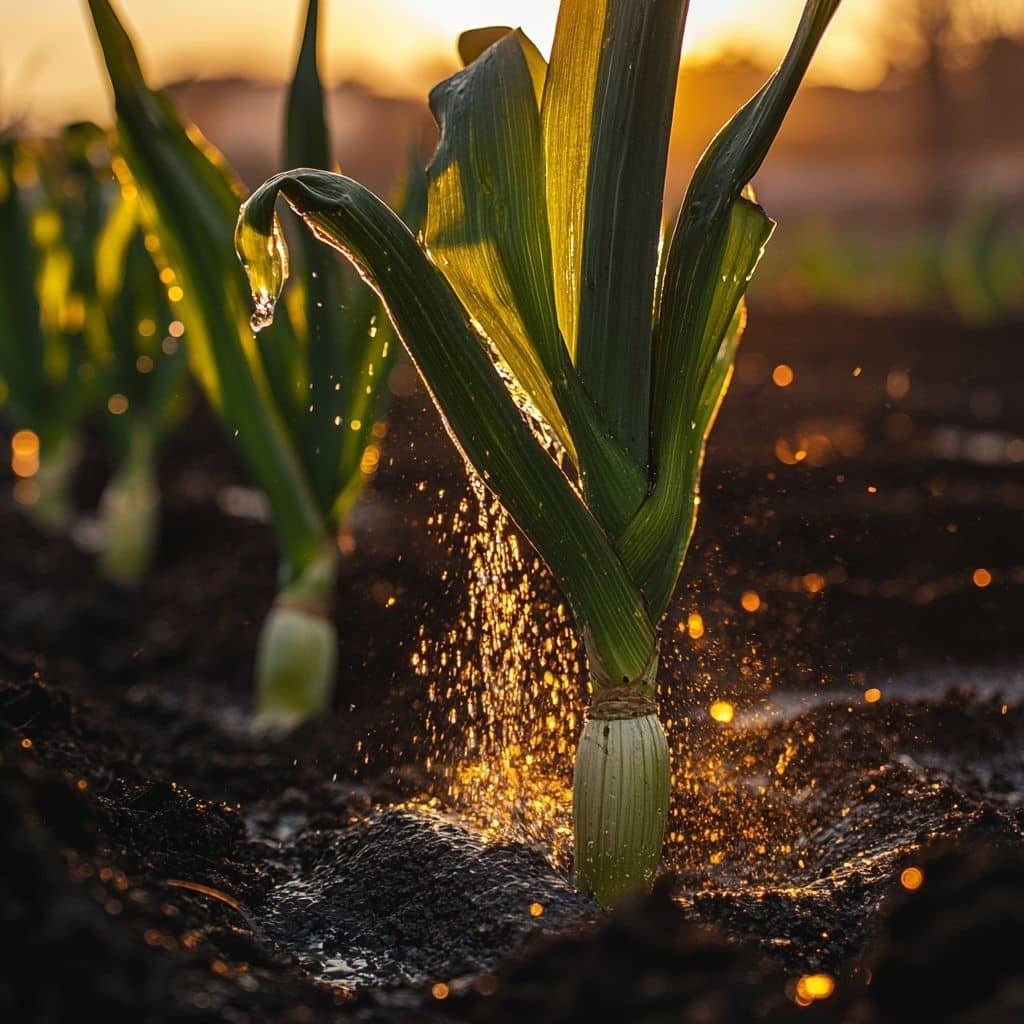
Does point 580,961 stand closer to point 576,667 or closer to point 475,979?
point 475,979

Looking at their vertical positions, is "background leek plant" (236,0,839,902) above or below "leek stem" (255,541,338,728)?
above

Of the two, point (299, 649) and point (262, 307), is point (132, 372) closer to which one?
point (299, 649)

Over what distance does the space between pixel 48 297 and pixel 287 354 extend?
2.21 meters

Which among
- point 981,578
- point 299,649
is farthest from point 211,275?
point 981,578

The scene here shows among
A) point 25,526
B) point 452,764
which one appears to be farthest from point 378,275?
point 25,526

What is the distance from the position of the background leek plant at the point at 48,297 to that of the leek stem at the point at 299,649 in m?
1.54

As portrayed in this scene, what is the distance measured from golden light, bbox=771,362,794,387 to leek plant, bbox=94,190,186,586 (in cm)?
560

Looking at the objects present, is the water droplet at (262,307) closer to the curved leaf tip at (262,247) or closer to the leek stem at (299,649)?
the curved leaf tip at (262,247)

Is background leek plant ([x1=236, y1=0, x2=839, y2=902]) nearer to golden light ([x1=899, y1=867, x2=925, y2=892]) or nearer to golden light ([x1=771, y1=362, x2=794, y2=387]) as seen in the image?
golden light ([x1=899, y1=867, x2=925, y2=892])

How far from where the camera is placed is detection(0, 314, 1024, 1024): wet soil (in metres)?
0.77

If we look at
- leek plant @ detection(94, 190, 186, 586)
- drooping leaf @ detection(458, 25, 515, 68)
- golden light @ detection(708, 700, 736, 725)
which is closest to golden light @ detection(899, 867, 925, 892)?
golden light @ detection(708, 700, 736, 725)

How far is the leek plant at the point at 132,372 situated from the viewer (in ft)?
11.4

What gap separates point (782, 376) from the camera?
353 inches

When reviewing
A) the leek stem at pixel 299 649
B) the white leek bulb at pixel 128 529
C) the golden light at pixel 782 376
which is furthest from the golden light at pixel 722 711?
the golden light at pixel 782 376
